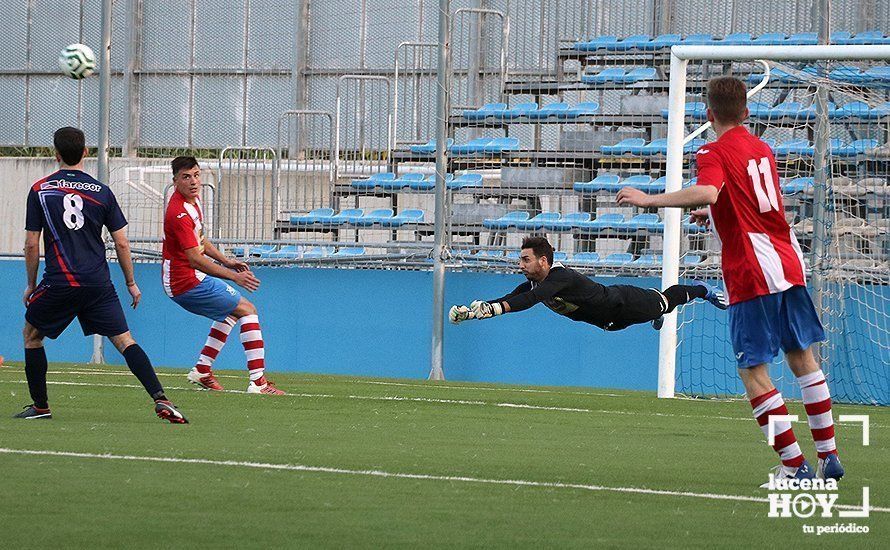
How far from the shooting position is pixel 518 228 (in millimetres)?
18656

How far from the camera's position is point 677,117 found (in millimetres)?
13562

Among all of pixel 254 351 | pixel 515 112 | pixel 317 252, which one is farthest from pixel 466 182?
pixel 254 351

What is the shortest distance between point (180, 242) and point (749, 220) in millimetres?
6722

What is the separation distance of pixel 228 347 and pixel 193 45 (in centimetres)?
932

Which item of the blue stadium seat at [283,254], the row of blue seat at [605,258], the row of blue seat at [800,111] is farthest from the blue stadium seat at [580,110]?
the blue stadium seat at [283,254]

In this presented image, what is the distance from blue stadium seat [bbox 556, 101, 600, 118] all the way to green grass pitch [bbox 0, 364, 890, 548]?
338 inches

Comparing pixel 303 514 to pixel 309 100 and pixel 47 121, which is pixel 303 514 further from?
pixel 47 121

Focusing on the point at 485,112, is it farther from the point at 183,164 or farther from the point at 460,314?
the point at 460,314

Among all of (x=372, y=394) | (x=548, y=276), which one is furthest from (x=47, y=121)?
(x=548, y=276)

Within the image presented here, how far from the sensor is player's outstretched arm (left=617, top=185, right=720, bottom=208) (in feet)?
21.4

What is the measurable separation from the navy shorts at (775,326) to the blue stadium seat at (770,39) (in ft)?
44.2

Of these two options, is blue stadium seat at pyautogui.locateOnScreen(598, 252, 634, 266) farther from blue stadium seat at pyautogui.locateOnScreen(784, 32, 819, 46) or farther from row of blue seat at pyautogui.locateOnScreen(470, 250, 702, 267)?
blue stadium seat at pyautogui.locateOnScreen(784, 32, 819, 46)

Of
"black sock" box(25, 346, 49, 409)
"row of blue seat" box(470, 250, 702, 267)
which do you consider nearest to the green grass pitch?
"black sock" box(25, 346, 49, 409)

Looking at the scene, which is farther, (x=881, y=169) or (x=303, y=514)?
(x=881, y=169)
